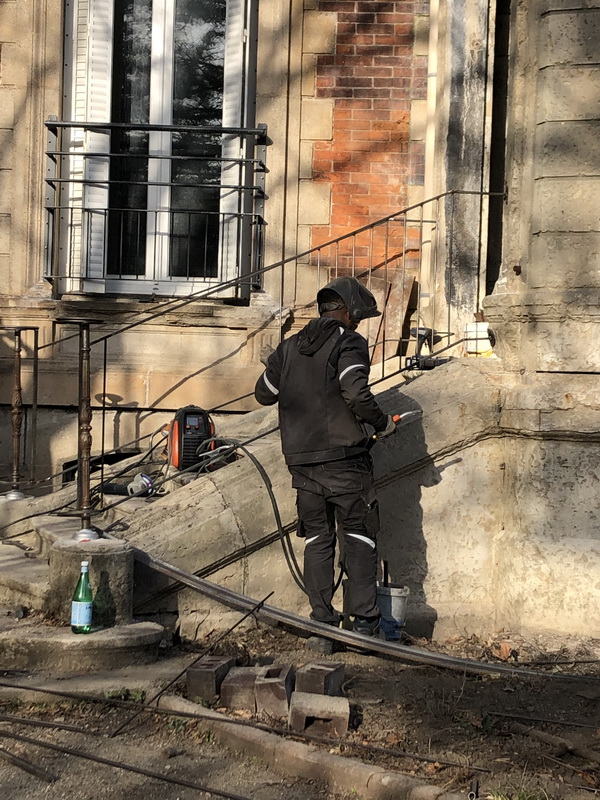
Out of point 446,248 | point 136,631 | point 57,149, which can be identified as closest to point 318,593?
point 136,631

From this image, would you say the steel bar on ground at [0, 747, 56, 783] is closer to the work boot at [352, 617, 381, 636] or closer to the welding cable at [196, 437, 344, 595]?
the work boot at [352, 617, 381, 636]

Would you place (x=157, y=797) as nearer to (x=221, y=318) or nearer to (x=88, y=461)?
(x=88, y=461)

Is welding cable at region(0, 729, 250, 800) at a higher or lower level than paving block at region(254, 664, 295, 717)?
lower

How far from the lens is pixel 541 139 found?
6266 millimetres

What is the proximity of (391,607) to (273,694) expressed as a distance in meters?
1.47

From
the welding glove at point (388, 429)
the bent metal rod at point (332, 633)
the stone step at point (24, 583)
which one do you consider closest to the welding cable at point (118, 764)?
the stone step at point (24, 583)

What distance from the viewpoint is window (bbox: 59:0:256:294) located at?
8.97 meters

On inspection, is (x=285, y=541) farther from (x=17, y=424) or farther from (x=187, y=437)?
(x=17, y=424)

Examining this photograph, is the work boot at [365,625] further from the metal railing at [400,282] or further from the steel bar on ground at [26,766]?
the metal railing at [400,282]

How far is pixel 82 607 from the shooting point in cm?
511

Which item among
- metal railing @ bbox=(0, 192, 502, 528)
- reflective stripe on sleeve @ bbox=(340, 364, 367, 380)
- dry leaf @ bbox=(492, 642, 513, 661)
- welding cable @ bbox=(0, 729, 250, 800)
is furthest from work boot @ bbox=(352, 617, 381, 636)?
metal railing @ bbox=(0, 192, 502, 528)

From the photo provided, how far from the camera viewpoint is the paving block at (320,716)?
4.39 metres

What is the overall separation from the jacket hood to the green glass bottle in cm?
170

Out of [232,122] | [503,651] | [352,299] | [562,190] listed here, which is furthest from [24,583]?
[232,122]
